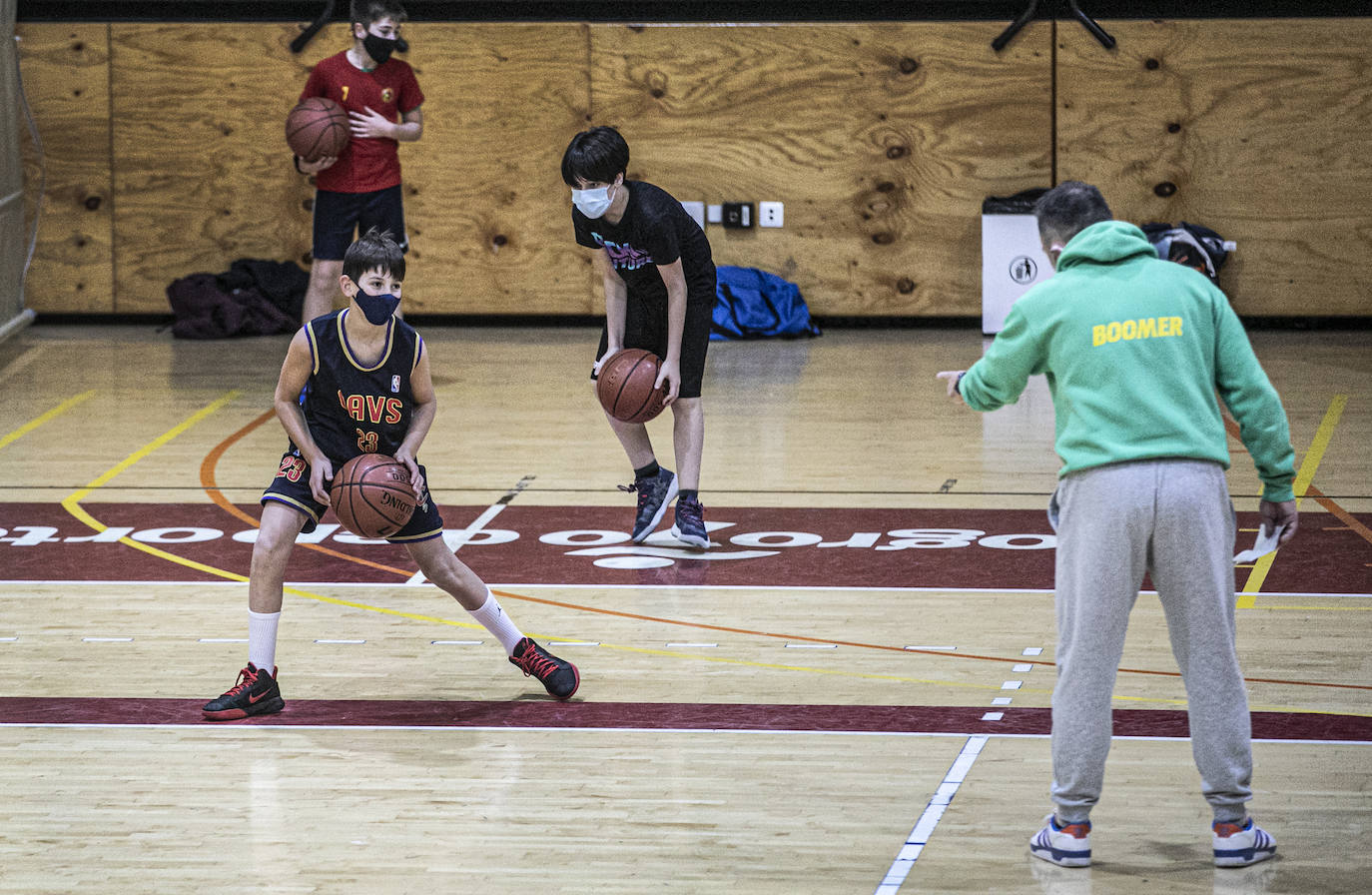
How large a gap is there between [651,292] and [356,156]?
3.50 metres

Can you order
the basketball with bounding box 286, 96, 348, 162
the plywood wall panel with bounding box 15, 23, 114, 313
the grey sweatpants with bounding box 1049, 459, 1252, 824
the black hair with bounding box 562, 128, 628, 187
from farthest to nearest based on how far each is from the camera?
the plywood wall panel with bounding box 15, 23, 114, 313 < the basketball with bounding box 286, 96, 348, 162 < the black hair with bounding box 562, 128, 628, 187 < the grey sweatpants with bounding box 1049, 459, 1252, 824

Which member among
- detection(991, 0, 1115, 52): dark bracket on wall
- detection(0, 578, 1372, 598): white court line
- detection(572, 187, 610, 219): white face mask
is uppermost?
detection(991, 0, 1115, 52): dark bracket on wall

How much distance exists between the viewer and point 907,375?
34.7 ft

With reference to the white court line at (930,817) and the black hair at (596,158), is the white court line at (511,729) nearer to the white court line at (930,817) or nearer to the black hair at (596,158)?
the white court line at (930,817)

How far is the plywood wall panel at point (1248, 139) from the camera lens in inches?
471

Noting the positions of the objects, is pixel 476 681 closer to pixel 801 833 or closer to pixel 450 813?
pixel 450 813

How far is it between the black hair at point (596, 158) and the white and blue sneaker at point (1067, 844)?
3.07 meters

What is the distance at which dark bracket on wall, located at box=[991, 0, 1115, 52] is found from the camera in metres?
12.0

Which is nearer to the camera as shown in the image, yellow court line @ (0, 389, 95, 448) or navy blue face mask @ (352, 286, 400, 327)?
navy blue face mask @ (352, 286, 400, 327)

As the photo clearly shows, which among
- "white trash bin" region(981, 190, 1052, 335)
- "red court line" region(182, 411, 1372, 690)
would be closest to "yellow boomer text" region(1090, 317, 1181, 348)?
"red court line" region(182, 411, 1372, 690)

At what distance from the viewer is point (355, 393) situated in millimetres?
4859

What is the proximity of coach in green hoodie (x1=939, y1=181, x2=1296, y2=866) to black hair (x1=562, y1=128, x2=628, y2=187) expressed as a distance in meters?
2.61

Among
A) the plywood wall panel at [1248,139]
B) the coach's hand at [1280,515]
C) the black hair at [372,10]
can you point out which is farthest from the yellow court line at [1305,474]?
the black hair at [372,10]

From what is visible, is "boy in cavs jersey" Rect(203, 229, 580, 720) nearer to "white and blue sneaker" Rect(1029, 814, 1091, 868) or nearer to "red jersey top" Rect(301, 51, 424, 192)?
"white and blue sneaker" Rect(1029, 814, 1091, 868)
